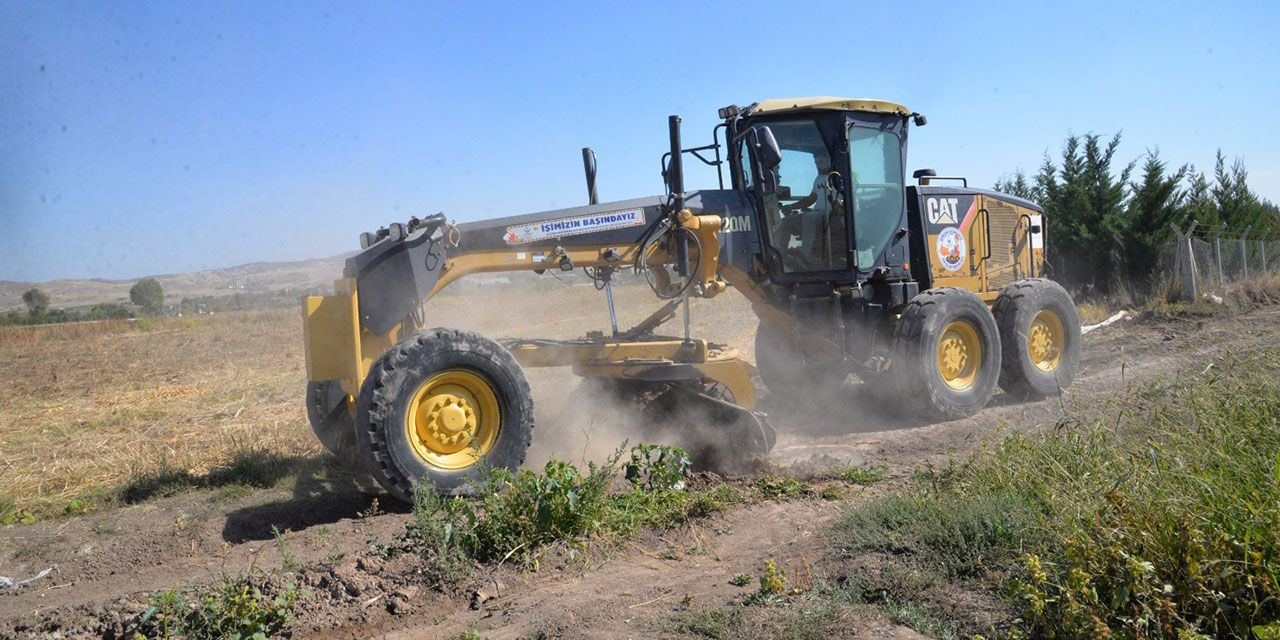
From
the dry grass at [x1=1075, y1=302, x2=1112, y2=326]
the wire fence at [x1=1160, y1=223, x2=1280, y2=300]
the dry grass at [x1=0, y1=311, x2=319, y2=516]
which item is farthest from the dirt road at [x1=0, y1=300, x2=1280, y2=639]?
the wire fence at [x1=1160, y1=223, x2=1280, y2=300]

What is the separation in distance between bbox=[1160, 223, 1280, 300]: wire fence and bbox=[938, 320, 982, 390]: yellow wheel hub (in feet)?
38.8

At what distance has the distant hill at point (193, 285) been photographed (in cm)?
4133

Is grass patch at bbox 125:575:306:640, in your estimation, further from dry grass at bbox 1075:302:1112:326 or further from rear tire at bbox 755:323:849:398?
dry grass at bbox 1075:302:1112:326

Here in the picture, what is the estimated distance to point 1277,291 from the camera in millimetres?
18719

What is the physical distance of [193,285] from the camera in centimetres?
6241

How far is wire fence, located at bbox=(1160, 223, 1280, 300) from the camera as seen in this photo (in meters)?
18.0

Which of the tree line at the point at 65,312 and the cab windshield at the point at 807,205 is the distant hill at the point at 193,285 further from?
the cab windshield at the point at 807,205

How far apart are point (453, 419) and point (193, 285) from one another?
2543 inches

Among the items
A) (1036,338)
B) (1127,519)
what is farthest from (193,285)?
(1127,519)

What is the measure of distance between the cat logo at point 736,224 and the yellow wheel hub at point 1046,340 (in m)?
3.69

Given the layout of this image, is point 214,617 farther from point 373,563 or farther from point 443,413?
point 443,413

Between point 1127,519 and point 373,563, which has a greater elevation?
point 1127,519

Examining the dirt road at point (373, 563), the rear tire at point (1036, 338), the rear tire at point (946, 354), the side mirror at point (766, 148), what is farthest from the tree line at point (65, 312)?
the rear tire at point (1036, 338)

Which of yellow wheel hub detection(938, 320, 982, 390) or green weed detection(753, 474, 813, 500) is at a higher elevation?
yellow wheel hub detection(938, 320, 982, 390)
